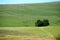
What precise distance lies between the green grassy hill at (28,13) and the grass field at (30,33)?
0.08 m

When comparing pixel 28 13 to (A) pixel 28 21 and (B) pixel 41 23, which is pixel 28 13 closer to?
(A) pixel 28 21

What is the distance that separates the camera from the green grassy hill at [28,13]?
2.47 meters

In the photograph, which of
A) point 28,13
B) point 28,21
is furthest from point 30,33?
point 28,13

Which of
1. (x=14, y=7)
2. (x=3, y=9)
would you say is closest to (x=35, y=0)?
(x=14, y=7)

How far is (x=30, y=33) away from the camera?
2.40 m

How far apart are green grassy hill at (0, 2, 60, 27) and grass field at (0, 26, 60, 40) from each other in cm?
8

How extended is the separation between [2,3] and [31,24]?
1.98 feet

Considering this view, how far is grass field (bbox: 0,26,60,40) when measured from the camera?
2.38 metres

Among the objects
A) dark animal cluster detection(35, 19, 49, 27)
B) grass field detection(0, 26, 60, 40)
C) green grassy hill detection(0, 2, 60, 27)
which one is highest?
green grassy hill detection(0, 2, 60, 27)

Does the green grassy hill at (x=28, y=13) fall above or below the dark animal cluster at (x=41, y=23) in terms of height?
above

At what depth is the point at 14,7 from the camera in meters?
2.54

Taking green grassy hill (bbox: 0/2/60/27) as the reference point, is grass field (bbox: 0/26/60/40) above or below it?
below

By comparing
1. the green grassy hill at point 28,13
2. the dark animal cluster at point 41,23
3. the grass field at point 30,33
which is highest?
the green grassy hill at point 28,13

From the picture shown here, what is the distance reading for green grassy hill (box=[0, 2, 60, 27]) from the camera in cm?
247
